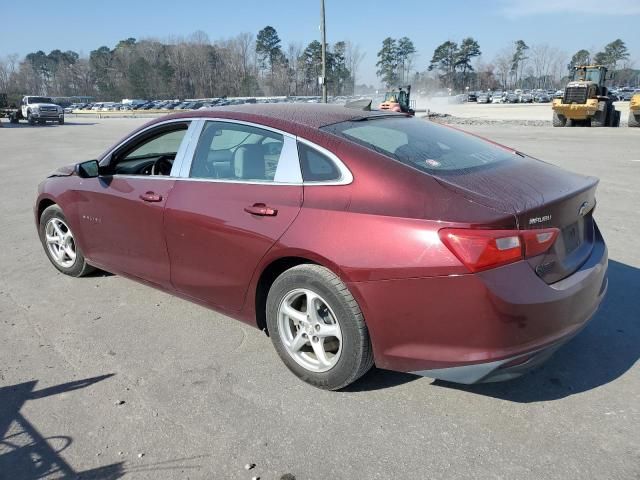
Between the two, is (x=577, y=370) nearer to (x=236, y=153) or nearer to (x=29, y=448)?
(x=236, y=153)

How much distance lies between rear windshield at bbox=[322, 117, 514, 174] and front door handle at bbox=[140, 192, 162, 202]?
4.54 ft

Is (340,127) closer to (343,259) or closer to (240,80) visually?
(343,259)

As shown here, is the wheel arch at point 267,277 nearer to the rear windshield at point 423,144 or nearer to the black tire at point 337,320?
the black tire at point 337,320

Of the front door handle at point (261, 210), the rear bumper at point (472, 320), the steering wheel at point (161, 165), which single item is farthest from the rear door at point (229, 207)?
the steering wheel at point (161, 165)

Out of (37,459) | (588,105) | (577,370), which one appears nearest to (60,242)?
(37,459)

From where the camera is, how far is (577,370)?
3186 millimetres

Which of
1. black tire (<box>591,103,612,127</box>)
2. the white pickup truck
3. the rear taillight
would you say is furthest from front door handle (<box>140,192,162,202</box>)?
the white pickup truck

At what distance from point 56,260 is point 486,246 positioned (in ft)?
14.1

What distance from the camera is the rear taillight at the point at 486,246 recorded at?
94.8 inches

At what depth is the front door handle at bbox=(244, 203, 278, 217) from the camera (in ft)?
10.0

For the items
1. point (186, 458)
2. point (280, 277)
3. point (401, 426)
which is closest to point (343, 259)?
point (280, 277)

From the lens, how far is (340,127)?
3219 millimetres

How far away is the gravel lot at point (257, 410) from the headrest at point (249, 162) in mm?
1199

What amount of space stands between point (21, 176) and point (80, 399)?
36.0ft
